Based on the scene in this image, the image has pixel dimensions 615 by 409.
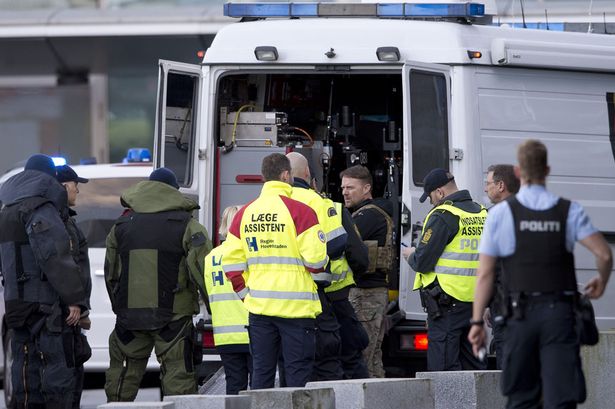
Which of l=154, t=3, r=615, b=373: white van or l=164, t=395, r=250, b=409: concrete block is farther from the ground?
l=154, t=3, r=615, b=373: white van

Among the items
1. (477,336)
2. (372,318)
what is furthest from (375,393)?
(372,318)

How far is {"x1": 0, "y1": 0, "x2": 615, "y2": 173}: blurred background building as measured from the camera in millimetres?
19547

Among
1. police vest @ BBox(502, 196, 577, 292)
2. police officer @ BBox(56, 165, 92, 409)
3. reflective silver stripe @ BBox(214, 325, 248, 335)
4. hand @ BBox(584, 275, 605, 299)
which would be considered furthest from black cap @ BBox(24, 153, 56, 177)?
hand @ BBox(584, 275, 605, 299)

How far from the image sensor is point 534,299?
6.71m

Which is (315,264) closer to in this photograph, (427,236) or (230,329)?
(230,329)

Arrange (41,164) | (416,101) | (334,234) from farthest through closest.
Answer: (416,101), (41,164), (334,234)

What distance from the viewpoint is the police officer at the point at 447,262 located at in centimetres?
912

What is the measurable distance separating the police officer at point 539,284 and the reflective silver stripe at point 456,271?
→ 2.39m

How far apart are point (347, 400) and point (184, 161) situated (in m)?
2.77

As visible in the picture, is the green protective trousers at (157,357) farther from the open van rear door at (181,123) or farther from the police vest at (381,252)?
the police vest at (381,252)

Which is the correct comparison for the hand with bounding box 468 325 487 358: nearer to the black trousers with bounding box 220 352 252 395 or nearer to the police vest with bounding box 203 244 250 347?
the police vest with bounding box 203 244 250 347

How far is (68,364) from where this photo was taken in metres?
9.20

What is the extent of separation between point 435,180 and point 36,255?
8.01ft

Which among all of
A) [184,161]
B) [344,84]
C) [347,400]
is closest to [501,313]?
[347,400]
